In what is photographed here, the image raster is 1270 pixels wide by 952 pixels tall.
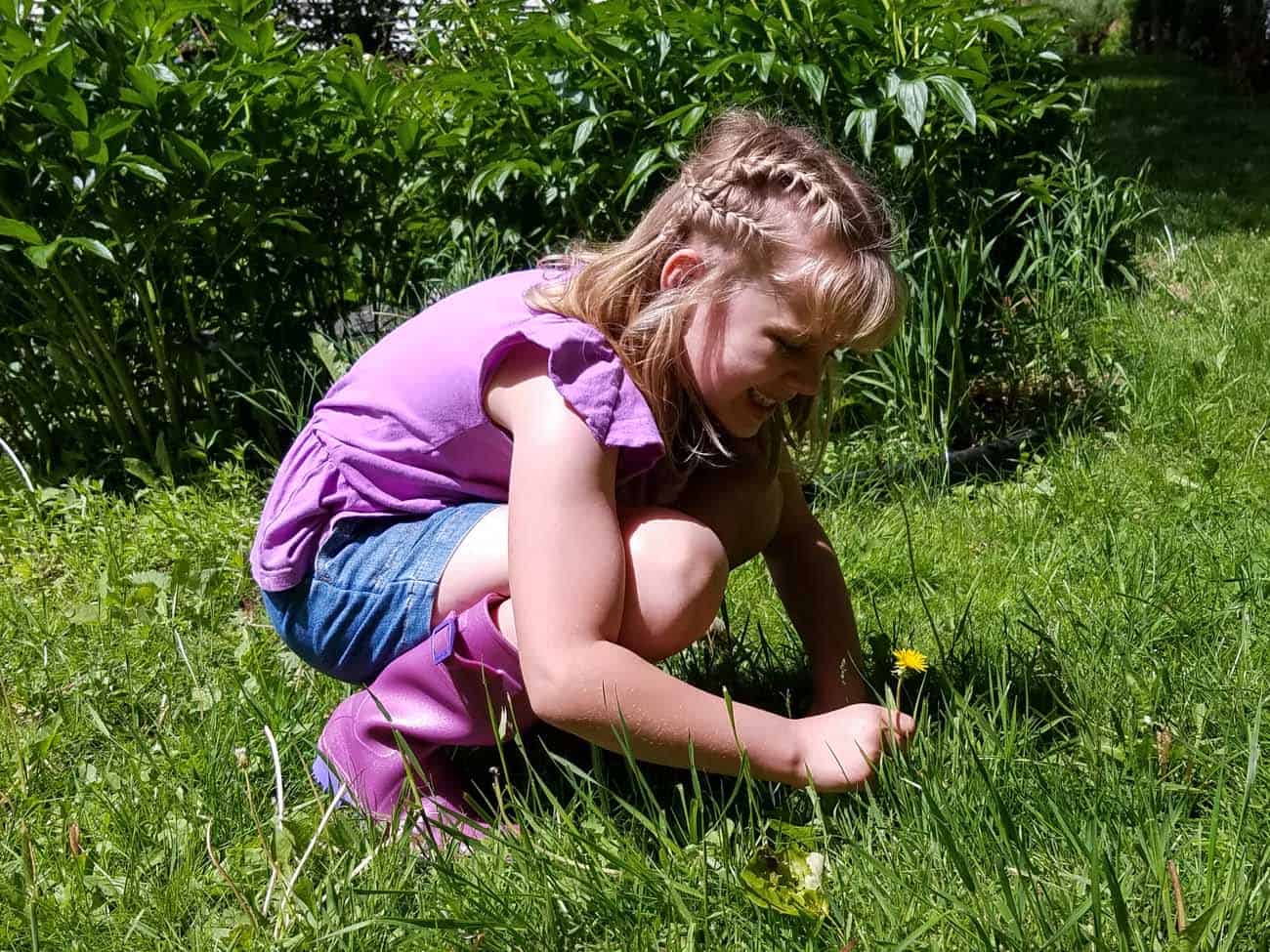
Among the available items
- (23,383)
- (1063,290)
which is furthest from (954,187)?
(23,383)

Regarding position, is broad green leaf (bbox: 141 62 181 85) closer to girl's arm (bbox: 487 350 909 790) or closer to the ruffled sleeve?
the ruffled sleeve

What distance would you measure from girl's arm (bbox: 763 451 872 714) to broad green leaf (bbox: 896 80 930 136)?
0.89 m

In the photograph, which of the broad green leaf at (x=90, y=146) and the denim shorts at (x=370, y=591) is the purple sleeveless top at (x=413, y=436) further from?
the broad green leaf at (x=90, y=146)

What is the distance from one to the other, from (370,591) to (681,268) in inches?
24.9

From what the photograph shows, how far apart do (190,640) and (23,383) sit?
1319mm

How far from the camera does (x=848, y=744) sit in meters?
1.51

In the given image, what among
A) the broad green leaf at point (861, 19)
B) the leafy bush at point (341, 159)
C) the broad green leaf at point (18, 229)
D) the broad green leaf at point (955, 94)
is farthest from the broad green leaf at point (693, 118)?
the broad green leaf at point (18, 229)

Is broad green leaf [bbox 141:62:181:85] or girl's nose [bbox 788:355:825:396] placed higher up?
broad green leaf [bbox 141:62:181:85]

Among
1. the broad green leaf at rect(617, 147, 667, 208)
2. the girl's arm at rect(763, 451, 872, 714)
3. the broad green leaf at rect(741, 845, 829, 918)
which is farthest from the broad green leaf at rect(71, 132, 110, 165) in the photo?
the broad green leaf at rect(741, 845, 829, 918)

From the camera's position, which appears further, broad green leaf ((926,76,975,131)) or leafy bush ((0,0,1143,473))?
leafy bush ((0,0,1143,473))

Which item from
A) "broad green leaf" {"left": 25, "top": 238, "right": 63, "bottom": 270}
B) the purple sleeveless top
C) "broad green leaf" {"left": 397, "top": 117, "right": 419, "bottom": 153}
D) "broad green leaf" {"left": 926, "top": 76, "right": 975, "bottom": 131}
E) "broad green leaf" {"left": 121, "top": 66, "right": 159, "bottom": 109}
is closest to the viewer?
the purple sleeveless top

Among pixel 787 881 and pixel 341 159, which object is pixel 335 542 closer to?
pixel 787 881

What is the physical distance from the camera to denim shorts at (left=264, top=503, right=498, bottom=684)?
174cm

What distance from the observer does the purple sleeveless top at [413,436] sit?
1.70 m
